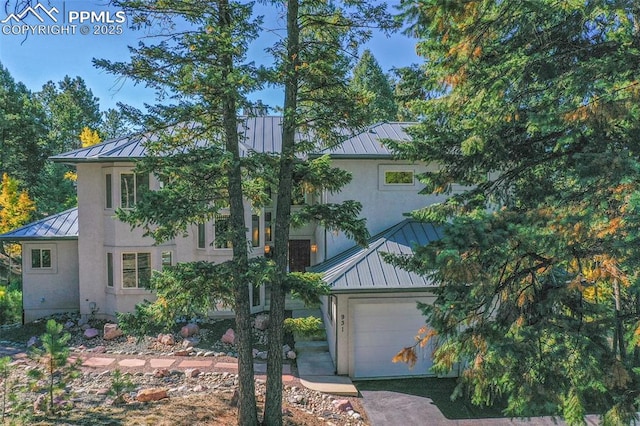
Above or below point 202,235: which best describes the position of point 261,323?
below

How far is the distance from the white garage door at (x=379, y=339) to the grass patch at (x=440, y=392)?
12.0 inches

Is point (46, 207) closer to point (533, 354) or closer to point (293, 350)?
point (293, 350)

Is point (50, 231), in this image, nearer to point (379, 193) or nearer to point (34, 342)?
point (34, 342)

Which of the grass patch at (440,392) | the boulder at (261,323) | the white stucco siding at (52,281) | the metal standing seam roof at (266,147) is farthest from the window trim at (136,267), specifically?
the grass patch at (440,392)

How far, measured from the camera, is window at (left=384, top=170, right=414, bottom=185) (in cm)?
1324

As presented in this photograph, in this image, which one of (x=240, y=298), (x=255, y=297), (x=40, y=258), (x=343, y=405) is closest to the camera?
(x=240, y=298)

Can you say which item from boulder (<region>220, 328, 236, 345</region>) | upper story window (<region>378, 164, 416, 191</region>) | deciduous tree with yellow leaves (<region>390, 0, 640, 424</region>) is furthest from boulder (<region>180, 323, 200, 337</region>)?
deciduous tree with yellow leaves (<region>390, 0, 640, 424</region>)

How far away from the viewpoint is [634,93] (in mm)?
5180

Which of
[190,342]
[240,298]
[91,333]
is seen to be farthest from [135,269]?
[240,298]

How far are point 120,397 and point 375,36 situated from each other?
9.03 m

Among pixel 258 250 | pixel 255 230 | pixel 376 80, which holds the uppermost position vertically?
pixel 376 80

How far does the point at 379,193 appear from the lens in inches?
521

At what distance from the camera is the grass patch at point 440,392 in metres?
8.73

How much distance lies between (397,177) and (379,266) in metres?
3.80
